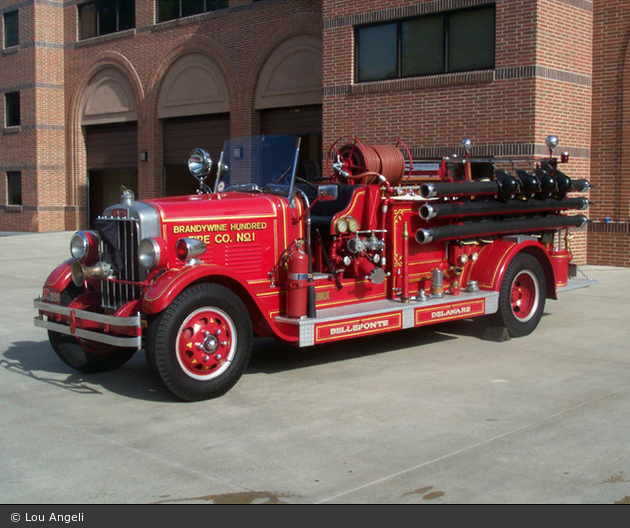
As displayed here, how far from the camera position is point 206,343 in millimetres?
6246

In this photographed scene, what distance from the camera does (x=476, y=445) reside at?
511 centimetres

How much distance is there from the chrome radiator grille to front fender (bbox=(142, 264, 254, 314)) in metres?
0.44

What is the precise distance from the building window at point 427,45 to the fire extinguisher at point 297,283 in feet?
28.4

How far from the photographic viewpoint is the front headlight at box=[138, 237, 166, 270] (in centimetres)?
616

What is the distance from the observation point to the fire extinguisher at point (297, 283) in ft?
22.8

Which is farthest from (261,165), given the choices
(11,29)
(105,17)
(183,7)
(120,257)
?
(11,29)

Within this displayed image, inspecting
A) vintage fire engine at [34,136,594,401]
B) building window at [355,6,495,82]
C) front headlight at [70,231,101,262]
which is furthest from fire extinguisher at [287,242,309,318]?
building window at [355,6,495,82]

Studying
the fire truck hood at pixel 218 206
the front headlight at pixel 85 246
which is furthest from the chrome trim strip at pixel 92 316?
the fire truck hood at pixel 218 206

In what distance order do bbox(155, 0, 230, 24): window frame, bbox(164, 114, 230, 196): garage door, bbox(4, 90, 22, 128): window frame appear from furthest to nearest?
1. bbox(4, 90, 22, 128): window frame
2. bbox(164, 114, 230, 196): garage door
3. bbox(155, 0, 230, 24): window frame

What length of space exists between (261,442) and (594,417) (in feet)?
8.11

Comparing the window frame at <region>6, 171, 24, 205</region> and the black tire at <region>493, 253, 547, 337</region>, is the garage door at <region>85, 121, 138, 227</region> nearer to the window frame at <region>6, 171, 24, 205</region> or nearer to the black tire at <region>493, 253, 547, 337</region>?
the window frame at <region>6, 171, 24, 205</region>

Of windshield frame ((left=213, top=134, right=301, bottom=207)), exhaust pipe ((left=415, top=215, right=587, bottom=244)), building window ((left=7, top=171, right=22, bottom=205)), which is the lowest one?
exhaust pipe ((left=415, top=215, right=587, bottom=244))

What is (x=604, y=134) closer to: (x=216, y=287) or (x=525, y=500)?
(x=216, y=287)

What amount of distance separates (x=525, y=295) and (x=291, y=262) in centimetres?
337
